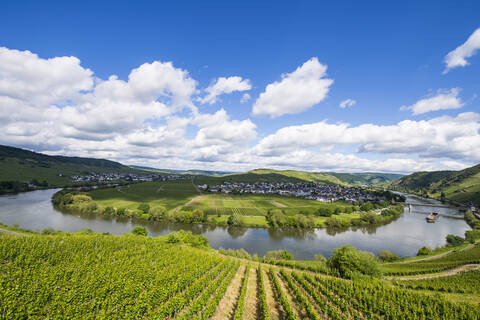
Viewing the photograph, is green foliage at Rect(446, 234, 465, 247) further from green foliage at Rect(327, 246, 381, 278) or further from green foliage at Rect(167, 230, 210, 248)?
green foliage at Rect(167, 230, 210, 248)

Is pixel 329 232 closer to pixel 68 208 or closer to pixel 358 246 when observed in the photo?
pixel 358 246

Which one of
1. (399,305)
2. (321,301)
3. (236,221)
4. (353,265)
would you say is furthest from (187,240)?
(399,305)

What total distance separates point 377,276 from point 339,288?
13911 mm

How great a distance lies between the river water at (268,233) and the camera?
206 ft

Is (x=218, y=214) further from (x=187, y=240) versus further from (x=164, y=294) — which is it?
(x=164, y=294)

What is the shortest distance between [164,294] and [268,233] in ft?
194

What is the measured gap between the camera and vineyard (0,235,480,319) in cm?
1741

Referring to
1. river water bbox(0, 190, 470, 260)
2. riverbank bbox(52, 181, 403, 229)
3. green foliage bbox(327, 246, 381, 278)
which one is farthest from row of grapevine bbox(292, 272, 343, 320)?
riverbank bbox(52, 181, 403, 229)

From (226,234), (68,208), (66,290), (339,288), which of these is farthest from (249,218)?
(68,208)

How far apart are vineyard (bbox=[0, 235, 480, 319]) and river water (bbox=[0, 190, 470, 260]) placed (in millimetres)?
33906

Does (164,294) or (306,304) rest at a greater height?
(306,304)

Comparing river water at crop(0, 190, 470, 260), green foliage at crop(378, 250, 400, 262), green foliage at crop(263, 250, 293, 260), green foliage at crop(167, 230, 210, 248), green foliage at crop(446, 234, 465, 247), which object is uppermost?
green foliage at crop(167, 230, 210, 248)

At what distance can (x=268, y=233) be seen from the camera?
74.0 m

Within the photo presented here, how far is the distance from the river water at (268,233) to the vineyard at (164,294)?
111 ft
